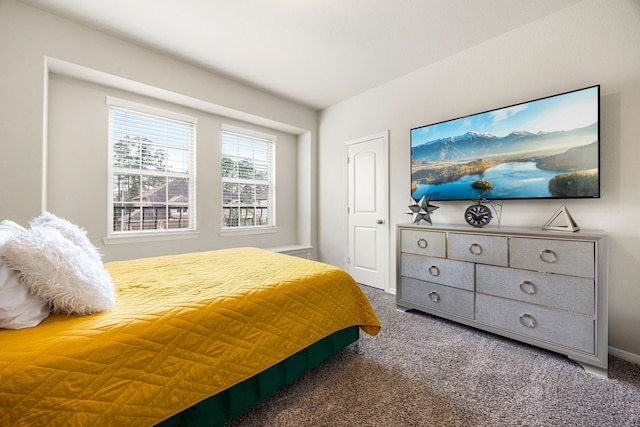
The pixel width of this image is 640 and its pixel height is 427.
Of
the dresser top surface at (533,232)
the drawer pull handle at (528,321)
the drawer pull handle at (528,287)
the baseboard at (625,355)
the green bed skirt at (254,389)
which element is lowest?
the baseboard at (625,355)

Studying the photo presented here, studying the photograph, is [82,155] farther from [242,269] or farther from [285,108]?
[285,108]

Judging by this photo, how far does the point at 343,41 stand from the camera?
265cm

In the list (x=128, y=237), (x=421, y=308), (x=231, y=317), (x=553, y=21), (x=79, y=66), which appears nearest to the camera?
(x=231, y=317)

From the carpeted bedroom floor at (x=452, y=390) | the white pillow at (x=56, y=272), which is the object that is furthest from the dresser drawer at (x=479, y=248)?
the white pillow at (x=56, y=272)

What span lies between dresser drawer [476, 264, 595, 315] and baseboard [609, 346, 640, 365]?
611 millimetres

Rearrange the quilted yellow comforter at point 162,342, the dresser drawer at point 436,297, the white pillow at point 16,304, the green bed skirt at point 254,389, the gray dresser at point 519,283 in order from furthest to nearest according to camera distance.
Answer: the dresser drawer at point 436,297, the gray dresser at point 519,283, the green bed skirt at point 254,389, the white pillow at point 16,304, the quilted yellow comforter at point 162,342

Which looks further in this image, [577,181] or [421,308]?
[421,308]

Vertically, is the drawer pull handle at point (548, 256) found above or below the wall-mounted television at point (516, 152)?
below

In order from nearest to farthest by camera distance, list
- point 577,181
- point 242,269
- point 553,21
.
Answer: point 242,269
point 577,181
point 553,21

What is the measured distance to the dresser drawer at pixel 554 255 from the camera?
178cm

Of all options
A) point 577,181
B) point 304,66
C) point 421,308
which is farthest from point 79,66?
point 577,181

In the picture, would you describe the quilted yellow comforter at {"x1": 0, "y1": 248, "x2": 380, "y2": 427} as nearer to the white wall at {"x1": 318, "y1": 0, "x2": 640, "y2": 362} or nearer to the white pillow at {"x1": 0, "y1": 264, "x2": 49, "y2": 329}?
the white pillow at {"x1": 0, "y1": 264, "x2": 49, "y2": 329}

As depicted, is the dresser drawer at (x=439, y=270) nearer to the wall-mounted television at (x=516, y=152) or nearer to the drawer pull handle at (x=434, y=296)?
the drawer pull handle at (x=434, y=296)

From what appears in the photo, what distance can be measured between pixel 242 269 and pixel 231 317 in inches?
25.5
